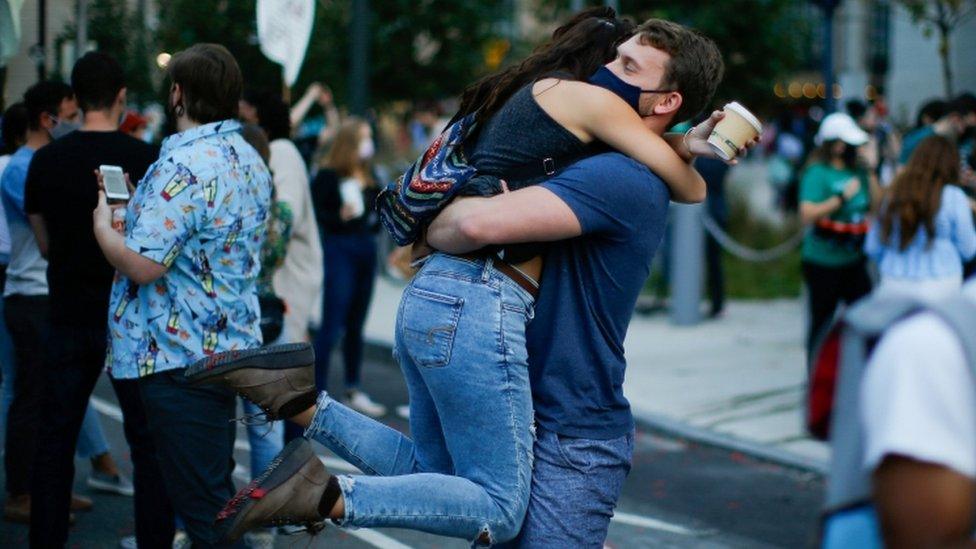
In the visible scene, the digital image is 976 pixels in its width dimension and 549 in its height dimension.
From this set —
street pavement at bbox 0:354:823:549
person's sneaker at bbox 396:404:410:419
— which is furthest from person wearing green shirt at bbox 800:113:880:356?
person's sneaker at bbox 396:404:410:419

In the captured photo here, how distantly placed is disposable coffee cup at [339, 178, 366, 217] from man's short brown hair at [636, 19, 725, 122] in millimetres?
4894

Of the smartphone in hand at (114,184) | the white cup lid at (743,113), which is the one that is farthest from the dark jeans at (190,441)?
the white cup lid at (743,113)

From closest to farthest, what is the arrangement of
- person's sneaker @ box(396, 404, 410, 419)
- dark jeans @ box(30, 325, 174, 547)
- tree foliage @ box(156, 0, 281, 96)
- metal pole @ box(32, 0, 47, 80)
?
dark jeans @ box(30, 325, 174, 547) < metal pole @ box(32, 0, 47, 80) < person's sneaker @ box(396, 404, 410, 419) < tree foliage @ box(156, 0, 281, 96)

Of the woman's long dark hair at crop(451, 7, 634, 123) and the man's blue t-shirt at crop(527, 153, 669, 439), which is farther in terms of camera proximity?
the woman's long dark hair at crop(451, 7, 634, 123)

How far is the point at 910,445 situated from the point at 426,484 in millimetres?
1628

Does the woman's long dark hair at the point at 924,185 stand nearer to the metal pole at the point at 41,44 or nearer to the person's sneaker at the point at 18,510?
the person's sneaker at the point at 18,510

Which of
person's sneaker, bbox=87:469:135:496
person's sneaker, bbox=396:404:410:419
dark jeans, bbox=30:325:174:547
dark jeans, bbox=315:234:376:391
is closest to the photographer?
dark jeans, bbox=30:325:174:547

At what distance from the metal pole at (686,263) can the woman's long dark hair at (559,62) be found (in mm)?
8246

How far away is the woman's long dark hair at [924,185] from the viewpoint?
22.9ft

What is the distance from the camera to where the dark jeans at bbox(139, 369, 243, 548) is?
4.16 meters

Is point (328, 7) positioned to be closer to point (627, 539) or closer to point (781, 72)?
point (781, 72)

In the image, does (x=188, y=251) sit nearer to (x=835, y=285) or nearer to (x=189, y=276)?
(x=189, y=276)

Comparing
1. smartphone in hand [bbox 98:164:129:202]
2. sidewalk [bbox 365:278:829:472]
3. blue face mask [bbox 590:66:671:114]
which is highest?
blue face mask [bbox 590:66:671:114]

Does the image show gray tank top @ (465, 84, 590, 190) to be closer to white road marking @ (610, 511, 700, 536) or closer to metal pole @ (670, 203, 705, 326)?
white road marking @ (610, 511, 700, 536)
